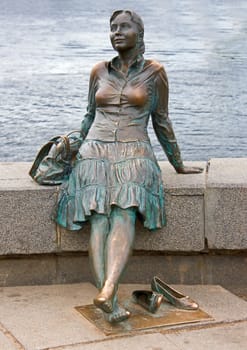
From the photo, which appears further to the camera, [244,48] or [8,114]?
[244,48]

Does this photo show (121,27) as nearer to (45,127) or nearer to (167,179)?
(167,179)

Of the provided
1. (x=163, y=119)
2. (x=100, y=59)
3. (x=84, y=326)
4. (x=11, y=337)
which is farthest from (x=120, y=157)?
(x=100, y=59)

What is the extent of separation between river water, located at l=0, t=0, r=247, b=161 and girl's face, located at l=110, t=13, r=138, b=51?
4.55 m

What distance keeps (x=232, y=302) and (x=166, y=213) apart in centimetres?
72

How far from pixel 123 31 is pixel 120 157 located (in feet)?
2.68

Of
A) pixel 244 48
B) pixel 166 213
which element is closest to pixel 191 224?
pixel 166 213

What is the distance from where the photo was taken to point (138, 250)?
25.1 ft

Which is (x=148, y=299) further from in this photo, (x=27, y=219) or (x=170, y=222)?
(x=27, y=219)

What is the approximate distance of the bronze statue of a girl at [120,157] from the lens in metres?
7.15

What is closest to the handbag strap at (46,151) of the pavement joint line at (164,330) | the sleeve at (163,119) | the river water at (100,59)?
the sleeve at (163,119)

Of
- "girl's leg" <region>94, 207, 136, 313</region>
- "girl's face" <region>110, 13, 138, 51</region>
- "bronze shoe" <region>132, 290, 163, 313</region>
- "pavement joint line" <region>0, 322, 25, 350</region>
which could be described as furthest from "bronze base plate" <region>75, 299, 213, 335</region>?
"girl's face" <region>110, 13, 138, 51</region>

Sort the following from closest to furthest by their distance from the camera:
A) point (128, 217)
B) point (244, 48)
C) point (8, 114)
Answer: point (128, 217) → point (8, 114) → point (244, 48)

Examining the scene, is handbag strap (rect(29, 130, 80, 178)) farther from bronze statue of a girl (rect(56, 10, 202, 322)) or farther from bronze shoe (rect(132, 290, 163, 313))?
bronze shoe (rect(132, 290, 163, 313))

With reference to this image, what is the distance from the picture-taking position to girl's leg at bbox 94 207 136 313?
666 centimetres
